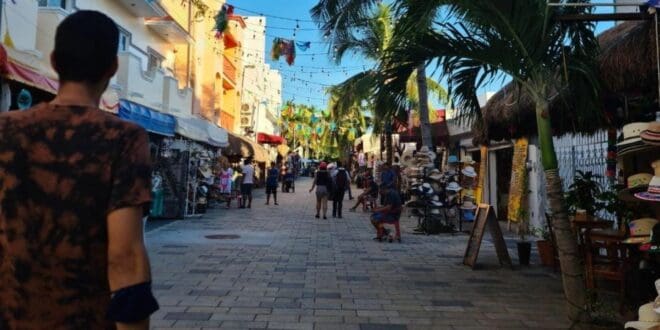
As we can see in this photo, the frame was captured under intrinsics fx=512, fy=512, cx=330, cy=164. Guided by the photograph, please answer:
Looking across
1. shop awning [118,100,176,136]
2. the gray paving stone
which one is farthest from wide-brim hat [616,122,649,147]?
shop awning [118,100,176,136]

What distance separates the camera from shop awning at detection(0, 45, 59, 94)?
22.0 ft

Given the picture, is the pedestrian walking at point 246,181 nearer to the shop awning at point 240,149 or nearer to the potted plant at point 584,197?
the shop awning at point 240,149

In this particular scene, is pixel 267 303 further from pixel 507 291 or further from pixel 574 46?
pixel 574 46

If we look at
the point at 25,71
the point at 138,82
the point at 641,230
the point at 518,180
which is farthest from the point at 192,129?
the point at 641,230

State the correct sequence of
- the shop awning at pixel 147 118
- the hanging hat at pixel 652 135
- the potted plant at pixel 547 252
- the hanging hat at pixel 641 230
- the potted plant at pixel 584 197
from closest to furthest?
the hanging hat at pixel 652 135, the hanging hat at pixel 641 230, the potted plant at pixel 584 197, the potted plant at pixel 547 252, the shop awning at pixel 147 118

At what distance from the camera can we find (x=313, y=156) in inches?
3447

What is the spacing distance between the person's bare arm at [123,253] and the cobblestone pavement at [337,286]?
3227mm

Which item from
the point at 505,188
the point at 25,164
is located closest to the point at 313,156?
the point at 505,188

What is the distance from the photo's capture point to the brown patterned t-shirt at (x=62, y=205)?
152 cm

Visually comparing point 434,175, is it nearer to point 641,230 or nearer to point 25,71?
point 641,230

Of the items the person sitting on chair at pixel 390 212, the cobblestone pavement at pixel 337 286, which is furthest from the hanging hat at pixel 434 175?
the person sitting on chair at pixel 390 212

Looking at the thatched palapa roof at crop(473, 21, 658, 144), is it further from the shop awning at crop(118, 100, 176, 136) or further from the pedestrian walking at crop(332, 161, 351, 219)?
→ the pedestrian walking at crop(332, 161, 351, 219)

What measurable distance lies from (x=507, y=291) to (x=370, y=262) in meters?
2.39

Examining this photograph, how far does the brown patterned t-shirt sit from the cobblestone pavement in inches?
123
